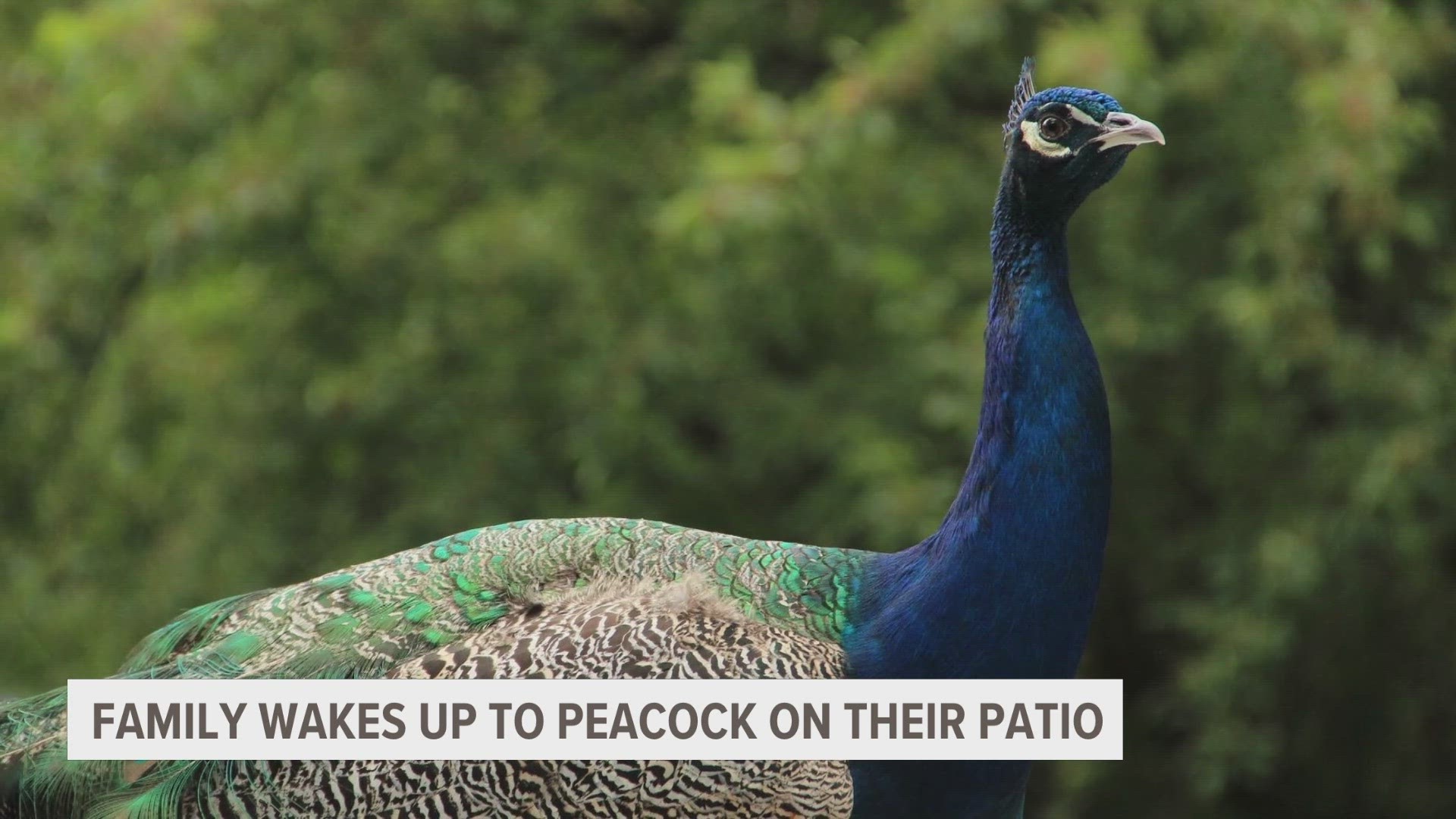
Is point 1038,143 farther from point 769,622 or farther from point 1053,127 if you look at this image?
point 769,622

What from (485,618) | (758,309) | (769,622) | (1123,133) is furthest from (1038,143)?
(758,309)

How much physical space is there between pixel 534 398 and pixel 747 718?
15.1 ft

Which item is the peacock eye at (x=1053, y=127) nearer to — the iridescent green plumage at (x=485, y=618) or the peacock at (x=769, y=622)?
the peacock at (x=769, y=622)

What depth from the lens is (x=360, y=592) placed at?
11.8ft

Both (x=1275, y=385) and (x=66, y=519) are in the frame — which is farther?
(x=66, y=519)

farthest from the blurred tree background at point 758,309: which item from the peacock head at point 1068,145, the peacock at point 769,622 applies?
the peacock at point 769,622

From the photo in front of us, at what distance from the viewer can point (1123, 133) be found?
3.44 meters

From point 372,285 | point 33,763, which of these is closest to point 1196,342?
point 372,285

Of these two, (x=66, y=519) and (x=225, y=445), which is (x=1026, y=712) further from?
(x=66, y=519)

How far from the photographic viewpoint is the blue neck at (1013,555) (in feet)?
11.1

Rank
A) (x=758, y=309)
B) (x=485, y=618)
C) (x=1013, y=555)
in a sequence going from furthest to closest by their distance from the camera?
(x=758, y=309) < (x=485, y=618) < (x=1013, y=555)

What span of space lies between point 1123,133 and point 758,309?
3950 mm

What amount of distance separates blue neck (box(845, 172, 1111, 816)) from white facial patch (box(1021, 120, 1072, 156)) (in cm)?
26

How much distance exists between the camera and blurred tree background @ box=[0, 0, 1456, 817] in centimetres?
659
